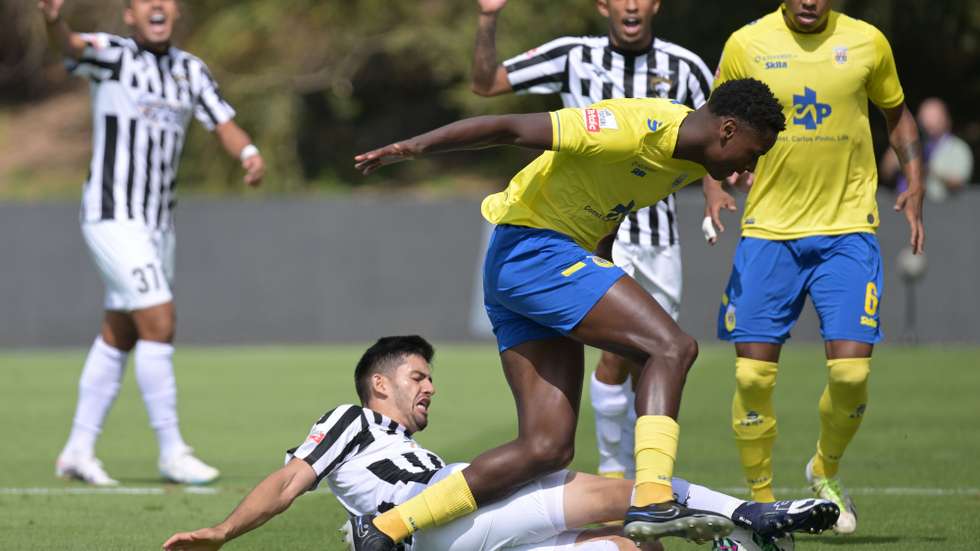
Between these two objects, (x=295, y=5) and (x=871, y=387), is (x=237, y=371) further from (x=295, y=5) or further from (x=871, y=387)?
(x=295, y=5)

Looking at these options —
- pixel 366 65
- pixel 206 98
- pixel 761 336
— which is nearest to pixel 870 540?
pixel 761 336

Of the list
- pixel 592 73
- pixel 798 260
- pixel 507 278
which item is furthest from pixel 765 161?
pixel 507 278

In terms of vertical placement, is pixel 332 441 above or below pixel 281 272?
above

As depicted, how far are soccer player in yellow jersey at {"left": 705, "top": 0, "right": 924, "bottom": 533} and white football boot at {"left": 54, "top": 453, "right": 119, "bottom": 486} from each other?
3367mm

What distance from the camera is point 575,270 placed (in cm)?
516

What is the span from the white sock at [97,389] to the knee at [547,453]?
366cm

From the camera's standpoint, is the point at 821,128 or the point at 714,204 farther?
the point at 714,204

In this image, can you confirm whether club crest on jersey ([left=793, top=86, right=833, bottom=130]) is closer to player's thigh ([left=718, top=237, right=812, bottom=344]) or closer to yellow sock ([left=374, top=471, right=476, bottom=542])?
player's thigh ([left=718, top=237, right=812, bottom=344])

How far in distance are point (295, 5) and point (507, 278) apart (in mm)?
20495

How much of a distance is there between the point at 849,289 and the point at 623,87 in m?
1.48

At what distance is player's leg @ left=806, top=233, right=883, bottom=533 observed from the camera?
632 centimetres

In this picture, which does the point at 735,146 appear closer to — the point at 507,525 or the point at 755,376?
the point at 507,525

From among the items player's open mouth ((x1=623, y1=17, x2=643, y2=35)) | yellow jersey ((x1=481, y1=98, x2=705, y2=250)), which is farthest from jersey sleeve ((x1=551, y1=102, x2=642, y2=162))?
player's open mouth ((x1=623, y1=17, x2=643, y2=35))

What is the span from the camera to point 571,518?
5145 mm
